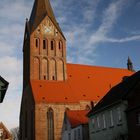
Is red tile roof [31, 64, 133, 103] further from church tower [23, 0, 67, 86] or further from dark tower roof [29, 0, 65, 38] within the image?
dark tower roof [29, 0, 65, 38]

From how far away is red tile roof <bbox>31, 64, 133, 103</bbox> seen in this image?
56.2 meters

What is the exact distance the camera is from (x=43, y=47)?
60.4 m

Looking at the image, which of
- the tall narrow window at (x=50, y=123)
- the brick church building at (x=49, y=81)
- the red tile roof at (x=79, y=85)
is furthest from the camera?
the red tile roof at (x=79, y=85)

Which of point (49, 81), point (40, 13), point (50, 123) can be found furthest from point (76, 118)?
point (40, 13)

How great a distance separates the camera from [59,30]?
→ 205 feet

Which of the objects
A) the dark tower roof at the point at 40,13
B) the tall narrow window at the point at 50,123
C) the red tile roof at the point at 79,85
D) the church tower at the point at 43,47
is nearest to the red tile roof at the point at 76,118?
the tall narrow window at the point at 50,123

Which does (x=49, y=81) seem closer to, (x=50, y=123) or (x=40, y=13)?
(x=50, y=123)

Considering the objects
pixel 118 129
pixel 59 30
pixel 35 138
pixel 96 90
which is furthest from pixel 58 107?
pixel 118 129

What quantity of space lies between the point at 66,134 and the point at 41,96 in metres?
9.07

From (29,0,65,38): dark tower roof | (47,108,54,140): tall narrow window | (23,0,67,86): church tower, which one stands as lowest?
(47,108,54,140): tall narrow window

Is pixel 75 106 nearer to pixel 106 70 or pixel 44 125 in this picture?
pixel 44 125

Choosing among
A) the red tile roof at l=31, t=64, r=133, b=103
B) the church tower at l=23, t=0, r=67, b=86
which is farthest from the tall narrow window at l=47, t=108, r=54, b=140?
the church tower at l=23, t=0, r=67, b=86

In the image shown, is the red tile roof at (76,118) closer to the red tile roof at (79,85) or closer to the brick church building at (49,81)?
the brick church building at (49,81)

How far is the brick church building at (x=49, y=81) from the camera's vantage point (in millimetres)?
53594
